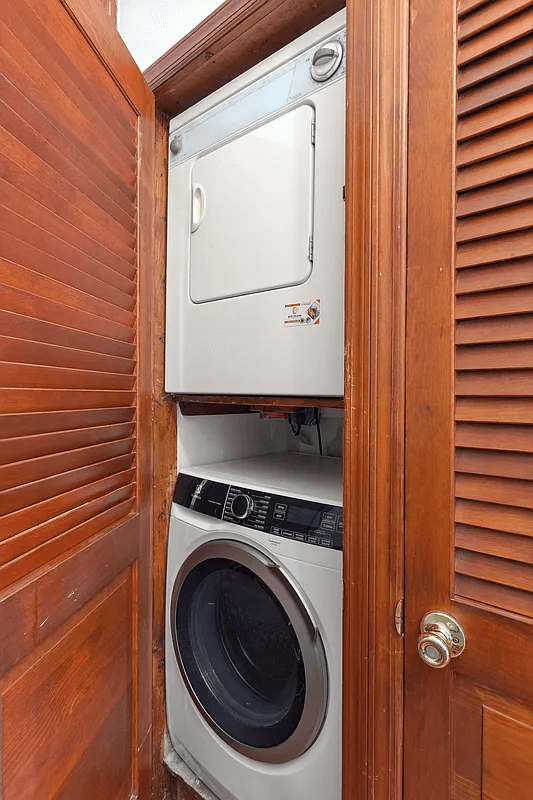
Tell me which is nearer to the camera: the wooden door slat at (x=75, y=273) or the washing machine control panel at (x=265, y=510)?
the wooden door slat at (x=75, y=273)

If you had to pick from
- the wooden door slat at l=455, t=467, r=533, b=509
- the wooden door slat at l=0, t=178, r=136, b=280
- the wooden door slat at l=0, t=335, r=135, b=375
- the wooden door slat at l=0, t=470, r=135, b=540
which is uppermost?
the wooden door slat at l=0, t=178, r=136, b=280

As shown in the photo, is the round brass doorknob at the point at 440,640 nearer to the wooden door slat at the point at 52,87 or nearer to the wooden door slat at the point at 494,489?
the wooden door slat at the point at 494,489

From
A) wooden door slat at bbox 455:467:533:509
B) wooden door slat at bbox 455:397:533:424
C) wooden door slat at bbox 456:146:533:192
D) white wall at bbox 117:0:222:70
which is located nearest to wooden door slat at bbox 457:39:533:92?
wooden door slat at bbox 456:146:533:192

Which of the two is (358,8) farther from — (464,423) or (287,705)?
(287,705)

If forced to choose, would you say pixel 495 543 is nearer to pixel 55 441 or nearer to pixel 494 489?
pixel 494 489

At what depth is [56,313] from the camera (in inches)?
29.2

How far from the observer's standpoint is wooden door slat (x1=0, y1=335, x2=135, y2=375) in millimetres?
638

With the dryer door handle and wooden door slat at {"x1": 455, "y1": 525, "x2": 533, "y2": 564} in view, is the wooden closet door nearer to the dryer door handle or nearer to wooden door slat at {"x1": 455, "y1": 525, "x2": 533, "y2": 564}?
the dryer door handle

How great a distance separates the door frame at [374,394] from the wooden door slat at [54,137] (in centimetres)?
51

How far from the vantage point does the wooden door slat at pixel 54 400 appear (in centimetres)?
64

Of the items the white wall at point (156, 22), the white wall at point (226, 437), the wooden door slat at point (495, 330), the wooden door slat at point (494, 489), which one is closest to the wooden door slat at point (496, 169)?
the wooden door slat at point (495, 330)

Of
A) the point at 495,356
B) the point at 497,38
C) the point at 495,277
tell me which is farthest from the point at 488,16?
the point at 495,356

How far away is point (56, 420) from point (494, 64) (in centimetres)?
91

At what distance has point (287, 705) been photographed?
3.53ft
